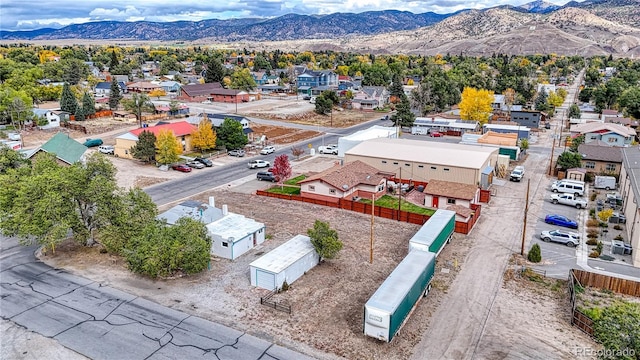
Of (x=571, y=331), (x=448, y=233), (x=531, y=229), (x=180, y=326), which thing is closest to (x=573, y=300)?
(x=571, y=331)

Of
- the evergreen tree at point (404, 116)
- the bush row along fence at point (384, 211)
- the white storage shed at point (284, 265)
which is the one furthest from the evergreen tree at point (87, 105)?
the white storage shed at point (284, 265)

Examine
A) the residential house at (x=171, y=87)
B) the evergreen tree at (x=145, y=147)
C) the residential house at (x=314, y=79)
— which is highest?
the residential house at (x=314, y=79)

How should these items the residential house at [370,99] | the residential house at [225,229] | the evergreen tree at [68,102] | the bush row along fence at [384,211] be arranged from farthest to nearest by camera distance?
1. the residential house at [370,99]
2. the evergreen tree at [68,102]
3. the bush row along fence at [384,211]
4. the residential house at [225,229]

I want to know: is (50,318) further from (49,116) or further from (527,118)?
(527,118)

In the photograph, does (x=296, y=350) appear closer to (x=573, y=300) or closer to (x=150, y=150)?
(x=573, y=300)

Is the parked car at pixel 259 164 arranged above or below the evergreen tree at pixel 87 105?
below

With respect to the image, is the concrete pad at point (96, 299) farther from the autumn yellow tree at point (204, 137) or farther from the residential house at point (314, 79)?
the residential house at point (314, 79)

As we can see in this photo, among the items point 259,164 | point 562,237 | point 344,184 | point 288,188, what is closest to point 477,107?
point 259,164

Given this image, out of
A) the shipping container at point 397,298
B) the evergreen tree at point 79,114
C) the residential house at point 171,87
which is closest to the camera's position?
the shipping container at point 397,298

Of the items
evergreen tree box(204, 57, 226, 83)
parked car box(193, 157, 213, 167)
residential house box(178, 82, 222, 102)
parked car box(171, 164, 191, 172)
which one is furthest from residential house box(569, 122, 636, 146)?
evergreen tree box(204, 57, 226, 83)
